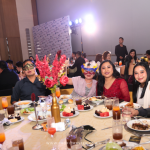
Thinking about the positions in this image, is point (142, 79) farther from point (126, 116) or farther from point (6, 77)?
point (6, 77)

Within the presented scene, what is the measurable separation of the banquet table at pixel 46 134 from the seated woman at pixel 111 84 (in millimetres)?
922

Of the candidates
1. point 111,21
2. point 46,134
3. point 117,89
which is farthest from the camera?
point 111,21

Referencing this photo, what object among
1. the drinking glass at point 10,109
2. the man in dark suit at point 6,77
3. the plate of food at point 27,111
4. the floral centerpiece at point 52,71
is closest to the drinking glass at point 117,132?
the floral centerpiece at point 52,71

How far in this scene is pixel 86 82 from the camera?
3000 mm

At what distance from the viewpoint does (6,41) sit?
11367 mm

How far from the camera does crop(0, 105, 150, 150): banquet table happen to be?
1.30 m

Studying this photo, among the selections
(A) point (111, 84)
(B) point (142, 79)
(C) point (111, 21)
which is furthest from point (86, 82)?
(C) point (111, 21)

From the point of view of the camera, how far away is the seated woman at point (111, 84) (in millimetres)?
2641

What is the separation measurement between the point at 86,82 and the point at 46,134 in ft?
5.35

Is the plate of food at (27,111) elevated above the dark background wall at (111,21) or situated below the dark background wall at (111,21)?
below

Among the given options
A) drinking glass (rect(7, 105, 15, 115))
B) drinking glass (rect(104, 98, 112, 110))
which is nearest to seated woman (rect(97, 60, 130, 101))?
drinking glass (rect(104, 98, 112, 110))

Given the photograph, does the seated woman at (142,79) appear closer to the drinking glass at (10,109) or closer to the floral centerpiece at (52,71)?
the floral centerpiece at (52,71)

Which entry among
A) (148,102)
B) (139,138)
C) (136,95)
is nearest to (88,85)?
(136,95)

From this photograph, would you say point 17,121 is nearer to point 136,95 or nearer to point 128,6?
point 136,95
